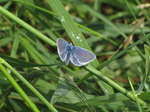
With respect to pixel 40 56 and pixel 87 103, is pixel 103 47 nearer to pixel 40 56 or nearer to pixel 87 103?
pixel 40 56

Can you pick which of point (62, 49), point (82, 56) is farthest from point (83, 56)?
point (62, 49)

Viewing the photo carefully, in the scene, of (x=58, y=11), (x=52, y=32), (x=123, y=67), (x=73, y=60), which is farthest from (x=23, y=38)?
(x=123, y=67)

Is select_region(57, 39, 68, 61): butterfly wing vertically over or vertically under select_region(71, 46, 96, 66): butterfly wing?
over

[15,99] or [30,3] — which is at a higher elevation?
[30,3]

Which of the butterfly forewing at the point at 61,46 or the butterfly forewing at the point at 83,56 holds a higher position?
the butterfly forewing at the point at 61,46

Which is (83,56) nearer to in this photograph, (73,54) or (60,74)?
(73,54)

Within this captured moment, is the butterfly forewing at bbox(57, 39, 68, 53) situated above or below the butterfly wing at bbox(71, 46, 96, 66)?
above
